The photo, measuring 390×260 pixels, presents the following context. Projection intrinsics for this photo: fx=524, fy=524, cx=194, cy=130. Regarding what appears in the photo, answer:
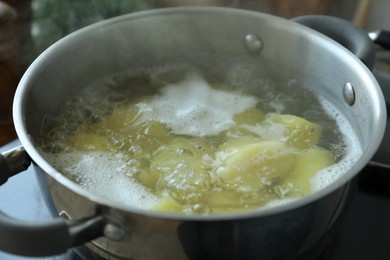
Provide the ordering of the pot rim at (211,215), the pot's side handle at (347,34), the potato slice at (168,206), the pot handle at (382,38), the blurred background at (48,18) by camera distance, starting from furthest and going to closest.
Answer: the blurred background at (48,18), the pot handle at (382,38), the pot's side handle at (347,34), the potato slice at (168,206), the pot rim at (211,215)

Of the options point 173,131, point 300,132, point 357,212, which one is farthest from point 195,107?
point 357,212

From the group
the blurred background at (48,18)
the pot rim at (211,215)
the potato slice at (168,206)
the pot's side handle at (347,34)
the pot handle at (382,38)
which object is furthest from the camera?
the blurred background at (48,18)

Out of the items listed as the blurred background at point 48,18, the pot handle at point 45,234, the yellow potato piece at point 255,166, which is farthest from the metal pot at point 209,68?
the blurred background at point 48,18

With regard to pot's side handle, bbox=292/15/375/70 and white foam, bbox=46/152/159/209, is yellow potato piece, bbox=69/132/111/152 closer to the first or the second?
white foam, bbox=46/152/159/209

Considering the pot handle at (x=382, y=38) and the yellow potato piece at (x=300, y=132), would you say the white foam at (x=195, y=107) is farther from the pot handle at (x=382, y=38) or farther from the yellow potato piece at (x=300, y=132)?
the pot handle at (x=382, y=38)

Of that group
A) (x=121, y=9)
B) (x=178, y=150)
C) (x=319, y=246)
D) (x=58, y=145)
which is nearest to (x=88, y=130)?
(x=58, y=145)

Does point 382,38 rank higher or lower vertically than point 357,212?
higher

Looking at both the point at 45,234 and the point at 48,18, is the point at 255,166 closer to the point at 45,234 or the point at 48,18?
the point at 45,234

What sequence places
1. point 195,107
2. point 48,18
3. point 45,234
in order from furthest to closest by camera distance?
point 48,18
point 195,107
point 45,234

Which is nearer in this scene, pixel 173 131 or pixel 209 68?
pixel 173 131
